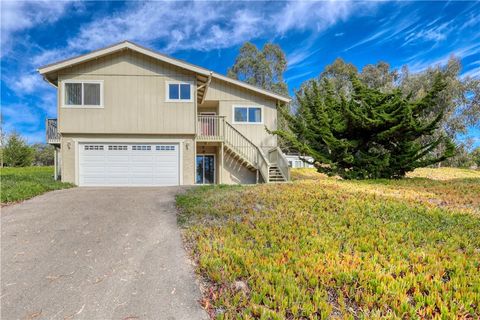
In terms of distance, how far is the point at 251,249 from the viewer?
4062mm

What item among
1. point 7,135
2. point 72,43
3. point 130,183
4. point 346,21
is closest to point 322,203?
point 130,183

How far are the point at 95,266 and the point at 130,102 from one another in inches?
384

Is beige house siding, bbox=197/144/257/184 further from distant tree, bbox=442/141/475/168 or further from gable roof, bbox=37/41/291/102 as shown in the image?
distant tree, bbox=442/141/475/168

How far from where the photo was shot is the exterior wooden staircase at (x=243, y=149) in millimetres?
13016

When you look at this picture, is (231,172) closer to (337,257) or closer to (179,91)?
(179,91)

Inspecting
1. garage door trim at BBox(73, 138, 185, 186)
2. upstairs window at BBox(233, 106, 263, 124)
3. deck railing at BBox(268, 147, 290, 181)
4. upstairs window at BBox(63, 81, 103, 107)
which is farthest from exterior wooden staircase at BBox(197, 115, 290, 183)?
upstairs window at BBox(63, 81, 103, 107)

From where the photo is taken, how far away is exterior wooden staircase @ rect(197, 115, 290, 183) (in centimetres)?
1302

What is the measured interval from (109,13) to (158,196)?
10.1 meters

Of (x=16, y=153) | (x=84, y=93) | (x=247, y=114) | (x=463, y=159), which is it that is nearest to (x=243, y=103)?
(x=247, y=114)

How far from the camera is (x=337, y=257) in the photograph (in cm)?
362

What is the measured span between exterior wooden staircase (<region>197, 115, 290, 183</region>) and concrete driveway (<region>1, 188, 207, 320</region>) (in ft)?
23.0

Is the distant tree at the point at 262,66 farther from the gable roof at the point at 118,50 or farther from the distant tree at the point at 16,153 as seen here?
the distant tree at the point at 16,153

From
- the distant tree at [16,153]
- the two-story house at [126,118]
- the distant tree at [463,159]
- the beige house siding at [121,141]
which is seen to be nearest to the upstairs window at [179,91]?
the two-story house at [126,118]

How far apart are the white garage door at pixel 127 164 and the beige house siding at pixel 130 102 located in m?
0.75
